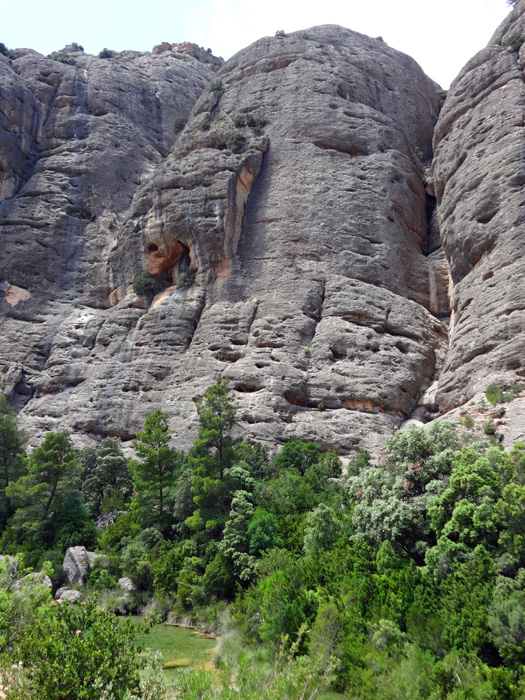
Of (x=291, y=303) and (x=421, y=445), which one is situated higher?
(x=291, y=303)

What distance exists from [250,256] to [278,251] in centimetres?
210

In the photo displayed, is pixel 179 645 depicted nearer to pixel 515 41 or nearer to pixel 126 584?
pixel 126 584

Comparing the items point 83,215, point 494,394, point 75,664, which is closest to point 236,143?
point 83,215

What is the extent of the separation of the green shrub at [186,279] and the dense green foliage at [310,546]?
11264 mm

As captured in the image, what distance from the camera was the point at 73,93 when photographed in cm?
5338

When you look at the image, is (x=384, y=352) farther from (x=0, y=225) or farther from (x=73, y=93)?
(x=73, y=93)

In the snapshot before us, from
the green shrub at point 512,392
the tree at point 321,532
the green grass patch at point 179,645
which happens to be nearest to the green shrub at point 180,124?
the green shrub at point 512,392

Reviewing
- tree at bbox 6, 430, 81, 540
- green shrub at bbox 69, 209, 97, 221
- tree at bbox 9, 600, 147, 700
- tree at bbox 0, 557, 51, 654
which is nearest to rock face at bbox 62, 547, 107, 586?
tree at bbox 6, 430, 81, 540

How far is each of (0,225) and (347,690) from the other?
43137 millimetres

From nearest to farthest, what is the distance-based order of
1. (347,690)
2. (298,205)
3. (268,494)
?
(347,690) < (268,494) < (298,205)

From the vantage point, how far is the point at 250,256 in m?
36.8

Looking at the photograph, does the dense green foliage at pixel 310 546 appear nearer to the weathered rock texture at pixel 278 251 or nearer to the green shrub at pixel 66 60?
the weathered rock texture at pixel 278 251

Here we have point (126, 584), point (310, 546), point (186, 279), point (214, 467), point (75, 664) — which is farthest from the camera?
point (186, 279)

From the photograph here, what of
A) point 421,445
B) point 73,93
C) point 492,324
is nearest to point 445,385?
point 492,324
